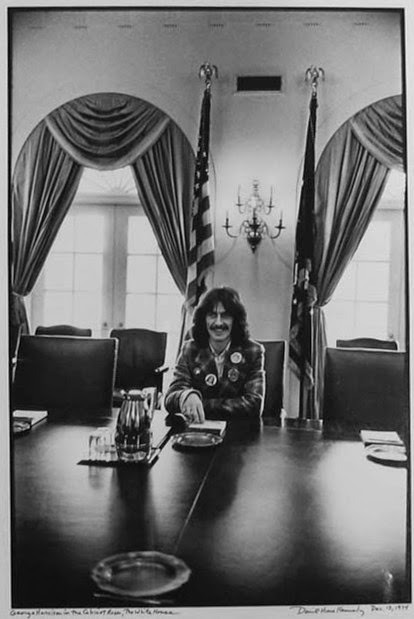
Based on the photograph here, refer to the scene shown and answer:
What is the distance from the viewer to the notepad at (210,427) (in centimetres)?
141

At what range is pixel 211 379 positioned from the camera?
1536 millimetres

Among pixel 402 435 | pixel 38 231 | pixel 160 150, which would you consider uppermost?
pixel 160 150

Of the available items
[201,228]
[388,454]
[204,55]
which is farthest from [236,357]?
[204,55]

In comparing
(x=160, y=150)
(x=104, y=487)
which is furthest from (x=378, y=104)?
(x=104, y=487)

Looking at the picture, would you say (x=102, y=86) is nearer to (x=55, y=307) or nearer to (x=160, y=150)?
(x=160, y=150)

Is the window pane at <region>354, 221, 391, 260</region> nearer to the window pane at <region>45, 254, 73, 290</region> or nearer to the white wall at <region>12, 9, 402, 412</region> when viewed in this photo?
the white wall at <region>12, 9, 402, 412</region>

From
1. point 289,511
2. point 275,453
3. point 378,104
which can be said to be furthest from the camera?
point 275,453

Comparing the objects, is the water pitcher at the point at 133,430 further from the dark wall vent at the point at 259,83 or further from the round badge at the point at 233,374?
the dark wall vent at the point at 259,83

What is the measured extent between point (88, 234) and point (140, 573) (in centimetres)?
58

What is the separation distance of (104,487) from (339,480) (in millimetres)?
412

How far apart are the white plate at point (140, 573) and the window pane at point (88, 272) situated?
1.52 ft

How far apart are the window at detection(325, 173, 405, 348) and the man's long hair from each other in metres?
0.20

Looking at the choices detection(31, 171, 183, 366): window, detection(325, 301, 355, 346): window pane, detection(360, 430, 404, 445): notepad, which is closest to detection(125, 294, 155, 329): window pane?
detection(31, 171, 183, 366): window

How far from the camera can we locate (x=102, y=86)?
116cm
